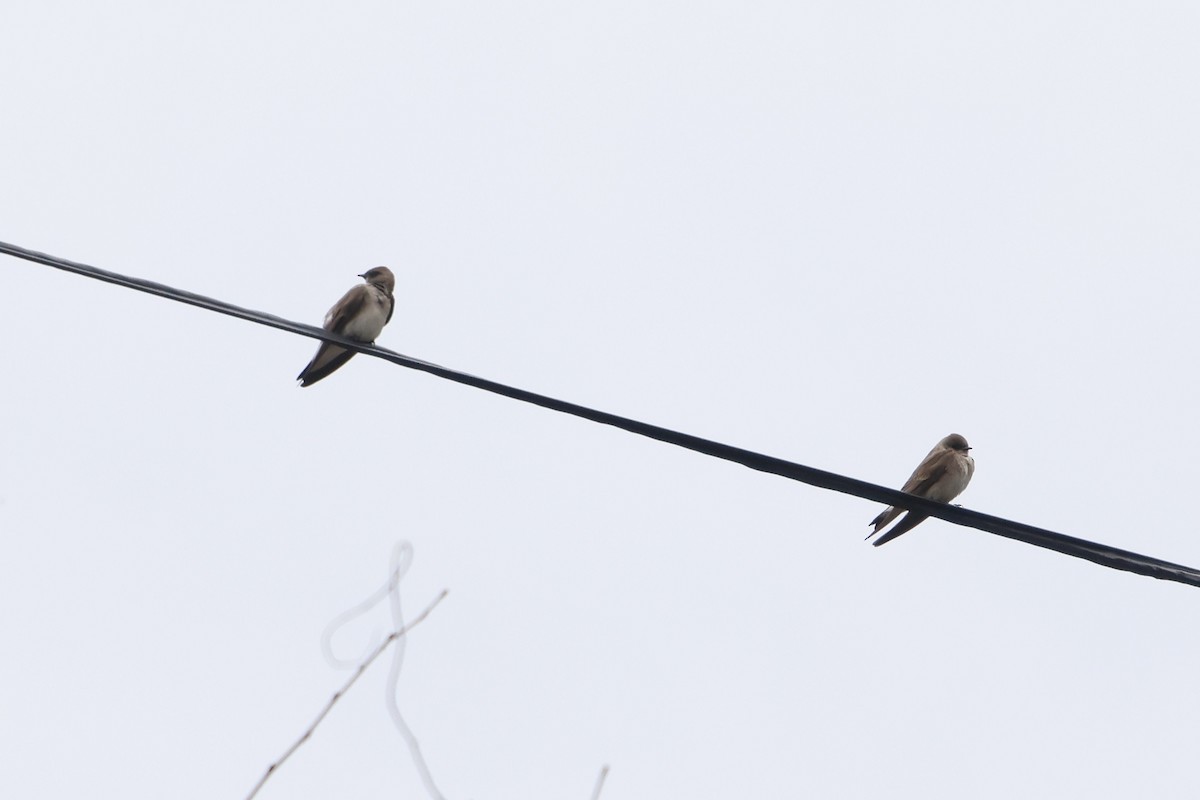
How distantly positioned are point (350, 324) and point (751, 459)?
14.1 feet

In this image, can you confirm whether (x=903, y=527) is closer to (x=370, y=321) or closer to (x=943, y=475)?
(x=943, y=475)

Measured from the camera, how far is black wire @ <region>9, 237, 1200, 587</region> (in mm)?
4270

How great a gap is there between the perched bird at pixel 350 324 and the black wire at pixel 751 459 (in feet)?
11.3

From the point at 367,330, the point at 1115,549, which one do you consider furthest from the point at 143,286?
the point at 367,330

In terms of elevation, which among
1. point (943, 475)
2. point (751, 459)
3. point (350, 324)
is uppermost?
point (943, 475)

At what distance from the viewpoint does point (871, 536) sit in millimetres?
7215

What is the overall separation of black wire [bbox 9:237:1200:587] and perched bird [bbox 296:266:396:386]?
3.44 m

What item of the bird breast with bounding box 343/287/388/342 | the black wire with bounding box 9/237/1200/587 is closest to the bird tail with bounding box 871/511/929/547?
the black wire with bounding box 9/237/1200/587

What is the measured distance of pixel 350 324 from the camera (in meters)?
8.16

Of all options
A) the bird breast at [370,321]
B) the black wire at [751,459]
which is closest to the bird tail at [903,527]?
the black wire at [751,459]

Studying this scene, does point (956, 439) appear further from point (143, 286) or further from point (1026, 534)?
point (143, 286)

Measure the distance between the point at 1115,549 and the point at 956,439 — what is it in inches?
144

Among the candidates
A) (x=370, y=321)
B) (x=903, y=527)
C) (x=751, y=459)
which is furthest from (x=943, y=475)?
(x=751, y=459)

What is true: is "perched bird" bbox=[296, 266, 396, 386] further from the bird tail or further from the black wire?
the black wire
